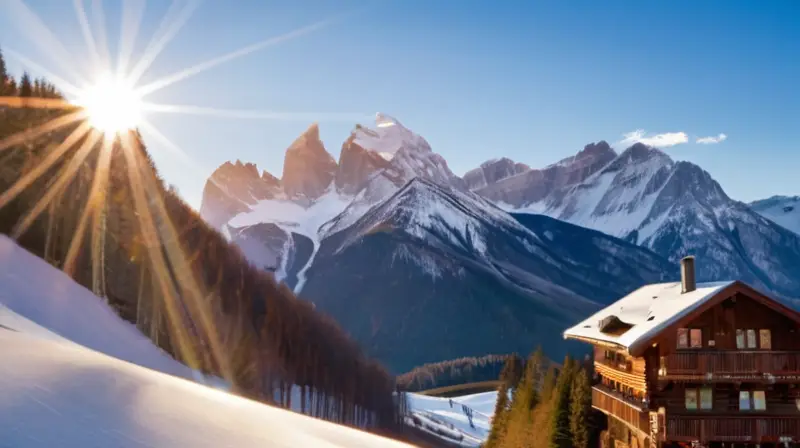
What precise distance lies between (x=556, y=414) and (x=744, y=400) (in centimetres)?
1263

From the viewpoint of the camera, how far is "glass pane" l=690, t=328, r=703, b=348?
33844 millimetres

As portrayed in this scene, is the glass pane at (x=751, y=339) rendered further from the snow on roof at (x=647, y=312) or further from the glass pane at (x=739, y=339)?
the snow on roof at (x=647, y=312)

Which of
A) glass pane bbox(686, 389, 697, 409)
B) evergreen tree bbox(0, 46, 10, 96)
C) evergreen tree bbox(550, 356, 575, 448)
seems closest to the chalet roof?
glass pane bbox(686, 389, 697, 409)

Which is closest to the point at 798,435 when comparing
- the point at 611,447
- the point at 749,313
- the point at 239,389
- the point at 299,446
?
the point at 749,313

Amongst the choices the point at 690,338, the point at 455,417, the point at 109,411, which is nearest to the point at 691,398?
the point at 690,338

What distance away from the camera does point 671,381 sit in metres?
33.5

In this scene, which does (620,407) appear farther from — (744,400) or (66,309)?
(66,309)

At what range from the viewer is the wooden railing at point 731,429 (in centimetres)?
3338

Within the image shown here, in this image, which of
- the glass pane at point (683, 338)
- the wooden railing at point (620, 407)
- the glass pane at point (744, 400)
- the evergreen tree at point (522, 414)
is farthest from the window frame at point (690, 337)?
the evergreen tree at point (522, 414)

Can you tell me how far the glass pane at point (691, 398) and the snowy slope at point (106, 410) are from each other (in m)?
21.6

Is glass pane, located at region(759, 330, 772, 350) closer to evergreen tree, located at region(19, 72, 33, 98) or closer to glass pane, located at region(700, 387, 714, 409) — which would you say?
glass pane, located at region(700, 387, 714, 409)

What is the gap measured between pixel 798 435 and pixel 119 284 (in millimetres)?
42849

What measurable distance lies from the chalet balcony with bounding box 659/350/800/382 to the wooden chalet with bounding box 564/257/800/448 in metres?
0.04

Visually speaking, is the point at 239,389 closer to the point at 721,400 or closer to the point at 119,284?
the point at 119,284
